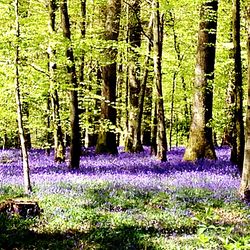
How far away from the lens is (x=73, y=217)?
8.19m

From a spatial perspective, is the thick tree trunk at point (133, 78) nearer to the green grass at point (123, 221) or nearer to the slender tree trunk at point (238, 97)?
the slender tree trunk at point (238, 97)

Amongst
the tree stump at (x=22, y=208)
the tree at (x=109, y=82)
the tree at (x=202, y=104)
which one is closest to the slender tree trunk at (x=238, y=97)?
the tree at (x=202, y=104)

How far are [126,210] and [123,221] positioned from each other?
0.82 meters

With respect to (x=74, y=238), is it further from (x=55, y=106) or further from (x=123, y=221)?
(x=55, y=106)

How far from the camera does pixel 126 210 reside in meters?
8.88

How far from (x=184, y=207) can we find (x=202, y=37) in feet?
33.2

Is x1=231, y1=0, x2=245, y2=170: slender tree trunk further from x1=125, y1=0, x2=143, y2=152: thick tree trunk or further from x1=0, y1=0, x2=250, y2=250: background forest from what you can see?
x1=125, y1=0, x2=143, y2=152: thick tree trunk

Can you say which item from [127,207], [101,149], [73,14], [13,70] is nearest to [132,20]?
[73,14]

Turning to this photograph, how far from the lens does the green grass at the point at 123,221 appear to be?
683 cm

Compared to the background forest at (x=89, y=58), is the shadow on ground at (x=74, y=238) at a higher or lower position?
lower

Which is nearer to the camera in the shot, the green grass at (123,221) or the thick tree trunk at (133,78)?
the green grass at (123,221)

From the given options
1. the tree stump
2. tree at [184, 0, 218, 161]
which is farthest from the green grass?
tree at [184, 0, 218, 161]

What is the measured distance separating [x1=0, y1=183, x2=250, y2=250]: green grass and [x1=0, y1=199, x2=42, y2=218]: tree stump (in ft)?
0.62

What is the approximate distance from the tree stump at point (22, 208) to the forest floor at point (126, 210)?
0.46ft
